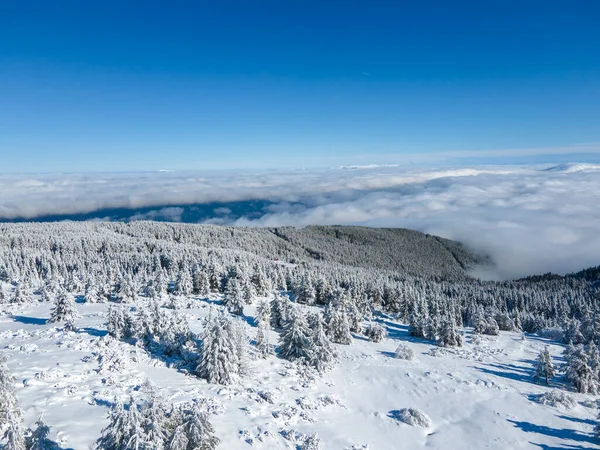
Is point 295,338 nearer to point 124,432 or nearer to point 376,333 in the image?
point 376,333

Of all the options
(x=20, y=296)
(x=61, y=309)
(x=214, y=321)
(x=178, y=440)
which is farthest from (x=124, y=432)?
(x=20, y=296)

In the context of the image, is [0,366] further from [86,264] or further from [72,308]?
[86,264]

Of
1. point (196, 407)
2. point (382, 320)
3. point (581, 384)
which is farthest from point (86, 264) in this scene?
point (581, 384)

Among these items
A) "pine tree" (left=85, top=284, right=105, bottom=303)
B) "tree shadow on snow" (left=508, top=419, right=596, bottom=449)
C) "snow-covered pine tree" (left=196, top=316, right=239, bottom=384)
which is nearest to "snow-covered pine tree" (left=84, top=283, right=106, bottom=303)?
"pine tree" (left=85, top=284, right=105, bottom=303)

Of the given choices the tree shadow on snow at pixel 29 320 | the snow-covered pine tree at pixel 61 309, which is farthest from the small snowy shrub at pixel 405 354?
the tree shadow on snow at pixel 29 320

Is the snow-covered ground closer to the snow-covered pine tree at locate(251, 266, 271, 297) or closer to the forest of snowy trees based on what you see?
the forest of snowy trees

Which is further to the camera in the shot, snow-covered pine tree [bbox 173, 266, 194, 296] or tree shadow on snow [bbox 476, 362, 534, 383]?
snow-covered pine tree [bbox 173, 266, 194, 296]
